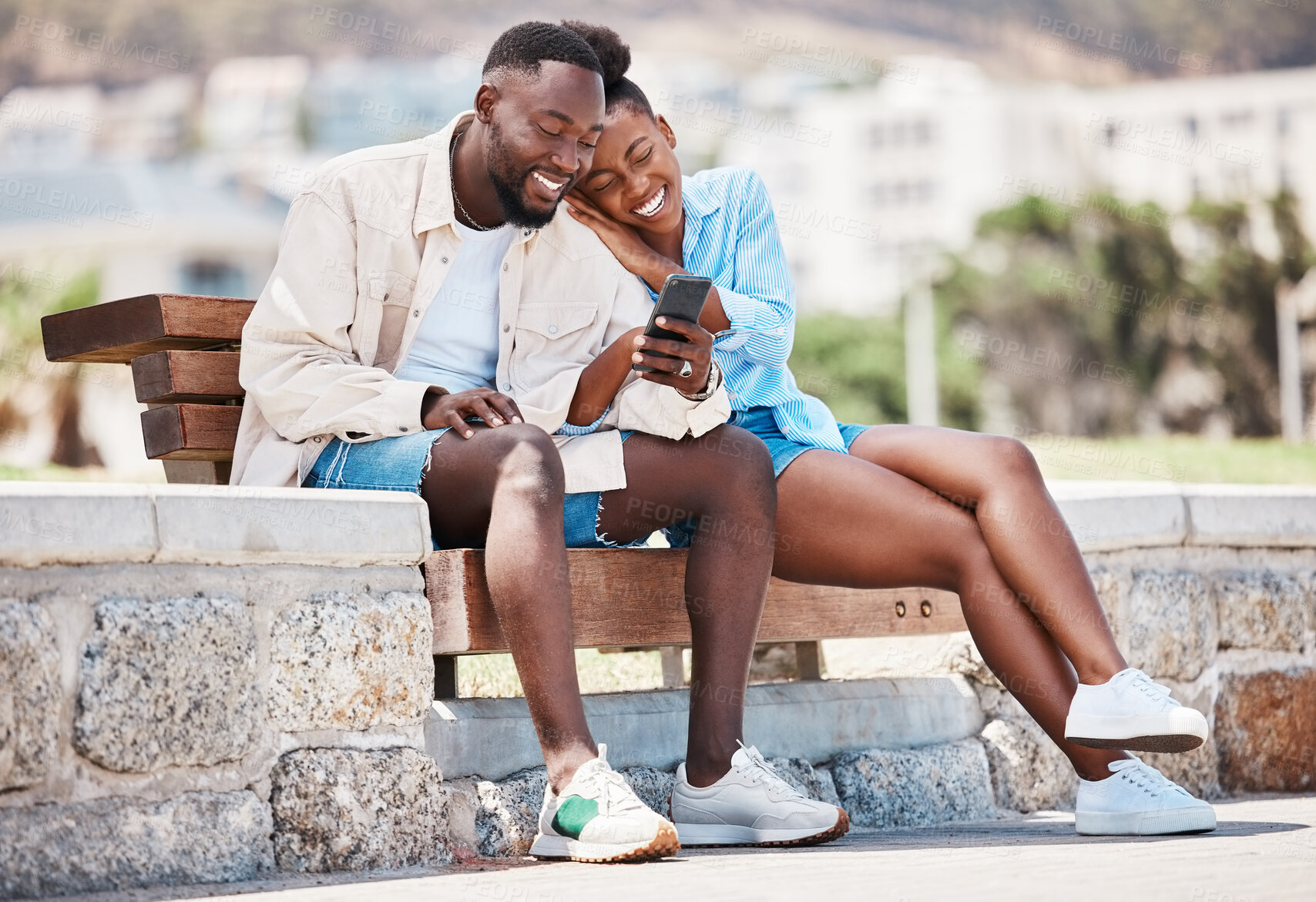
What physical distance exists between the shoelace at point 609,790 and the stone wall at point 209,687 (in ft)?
1.16

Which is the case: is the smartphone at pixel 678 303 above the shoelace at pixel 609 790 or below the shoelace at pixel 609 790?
above

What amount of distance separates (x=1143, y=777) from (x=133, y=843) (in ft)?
6.32

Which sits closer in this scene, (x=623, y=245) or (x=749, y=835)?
(x=749, y=835)

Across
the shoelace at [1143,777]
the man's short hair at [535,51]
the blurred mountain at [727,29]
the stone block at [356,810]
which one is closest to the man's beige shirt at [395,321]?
the man's short hair at [535,51]

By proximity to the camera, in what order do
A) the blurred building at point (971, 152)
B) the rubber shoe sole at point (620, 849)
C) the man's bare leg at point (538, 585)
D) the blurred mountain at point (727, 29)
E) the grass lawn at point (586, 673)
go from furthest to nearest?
the blurred mountain at point (727, 29) < the blurred building at point (971, 152) < the grass lawn at point (586, 673) < the man's bare leg at point (538, 585) < the rubber shoe sole at point (620, 849)

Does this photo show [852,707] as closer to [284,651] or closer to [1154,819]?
[1154,819]

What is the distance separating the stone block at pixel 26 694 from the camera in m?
2.44

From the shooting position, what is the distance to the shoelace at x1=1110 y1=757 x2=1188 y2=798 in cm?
317

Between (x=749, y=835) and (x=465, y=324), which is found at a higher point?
(x=465, y=324)

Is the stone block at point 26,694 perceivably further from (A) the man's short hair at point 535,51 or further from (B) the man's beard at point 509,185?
(A) the man's short hair at point 535,51

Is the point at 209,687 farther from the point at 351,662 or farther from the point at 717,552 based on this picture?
the point at 717,552

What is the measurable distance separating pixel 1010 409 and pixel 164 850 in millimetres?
55251

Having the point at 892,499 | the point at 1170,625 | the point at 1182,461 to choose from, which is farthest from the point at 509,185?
the point at 1182,461

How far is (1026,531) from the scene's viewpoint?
3219 millimetres
